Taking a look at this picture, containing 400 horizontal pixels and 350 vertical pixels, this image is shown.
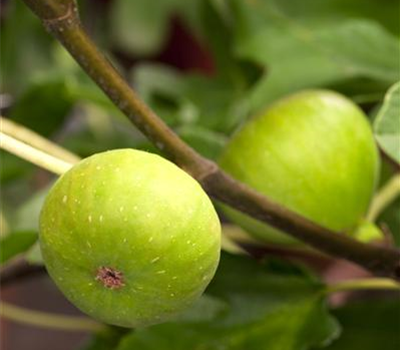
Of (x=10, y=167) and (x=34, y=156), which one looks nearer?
(x=34, y=156)

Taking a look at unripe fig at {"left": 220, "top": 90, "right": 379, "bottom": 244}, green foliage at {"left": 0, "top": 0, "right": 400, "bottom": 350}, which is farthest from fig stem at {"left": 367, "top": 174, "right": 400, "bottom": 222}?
unripe fig at {"left": 220, "top": 90, "right": 379, "bottom": 244}

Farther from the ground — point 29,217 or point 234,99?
point 29,217

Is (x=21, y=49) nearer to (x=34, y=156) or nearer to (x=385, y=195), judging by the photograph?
(x=385, y=195)

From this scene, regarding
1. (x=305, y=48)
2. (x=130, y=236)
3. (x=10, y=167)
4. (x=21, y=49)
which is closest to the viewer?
(x=130, y=236)

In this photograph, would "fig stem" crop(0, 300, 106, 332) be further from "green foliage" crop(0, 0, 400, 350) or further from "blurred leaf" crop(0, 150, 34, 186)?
"blurred leaf" crop(0, 150, 34, 186)

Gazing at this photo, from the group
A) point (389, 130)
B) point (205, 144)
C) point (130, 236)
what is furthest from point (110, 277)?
point (205, 144)

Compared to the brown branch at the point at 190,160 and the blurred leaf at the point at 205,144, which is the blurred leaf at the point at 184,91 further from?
the brown branch at the point at 190,160

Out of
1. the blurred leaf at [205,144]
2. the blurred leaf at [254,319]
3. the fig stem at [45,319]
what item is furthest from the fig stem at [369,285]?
the fig stem at [45,319]
